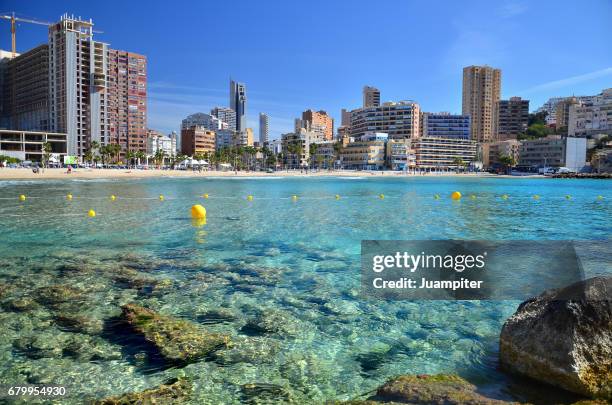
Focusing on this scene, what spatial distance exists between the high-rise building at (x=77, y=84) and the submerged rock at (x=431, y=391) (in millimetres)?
167944

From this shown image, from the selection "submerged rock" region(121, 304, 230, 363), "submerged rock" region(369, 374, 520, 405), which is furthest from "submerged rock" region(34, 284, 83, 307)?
"submerged rock" region(369, 374, 520, 405)

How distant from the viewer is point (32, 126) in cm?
16700

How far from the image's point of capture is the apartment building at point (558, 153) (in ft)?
548

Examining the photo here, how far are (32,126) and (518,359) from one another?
7713 inches

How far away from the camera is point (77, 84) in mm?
155750

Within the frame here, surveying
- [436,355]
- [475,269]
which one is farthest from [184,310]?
[475,269]

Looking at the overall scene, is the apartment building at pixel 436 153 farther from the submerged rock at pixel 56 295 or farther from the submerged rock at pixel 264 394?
the submerged rock at pixel 264 394

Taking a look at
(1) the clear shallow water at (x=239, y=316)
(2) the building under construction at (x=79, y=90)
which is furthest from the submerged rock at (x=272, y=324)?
(2) the building under construction at (x=79, y=90)

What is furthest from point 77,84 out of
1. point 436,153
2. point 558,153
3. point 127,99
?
point 558,153

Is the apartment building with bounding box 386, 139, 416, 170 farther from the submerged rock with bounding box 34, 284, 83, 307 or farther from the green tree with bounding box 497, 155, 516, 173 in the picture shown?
the submerged rock with bounding box 34, 284, 83, 307

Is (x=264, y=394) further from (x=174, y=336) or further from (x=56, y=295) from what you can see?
(x=56, y=295)

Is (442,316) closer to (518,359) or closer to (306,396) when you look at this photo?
(518,359)

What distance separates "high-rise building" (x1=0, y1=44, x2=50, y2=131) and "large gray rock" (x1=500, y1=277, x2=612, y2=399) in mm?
182796

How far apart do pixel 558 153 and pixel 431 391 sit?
19159cm
